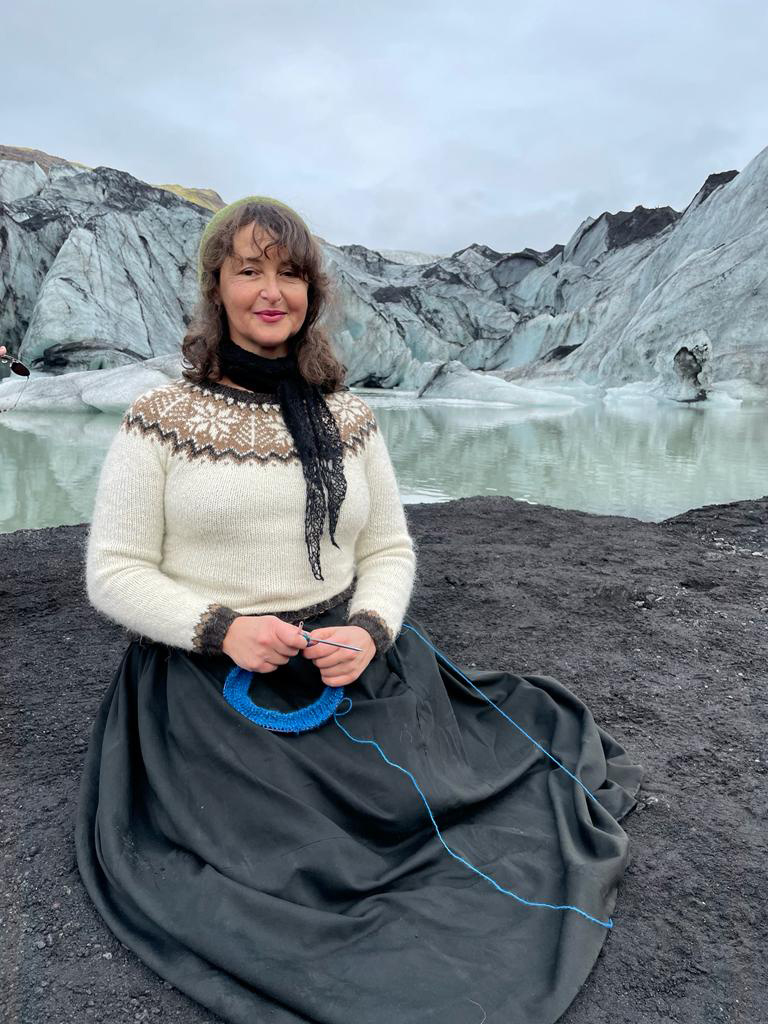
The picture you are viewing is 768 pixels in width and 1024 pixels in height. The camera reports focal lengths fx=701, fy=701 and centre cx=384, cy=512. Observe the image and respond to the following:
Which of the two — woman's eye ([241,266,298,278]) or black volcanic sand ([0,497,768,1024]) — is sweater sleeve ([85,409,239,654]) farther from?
black volcanic sand ([0,497,768,1024])

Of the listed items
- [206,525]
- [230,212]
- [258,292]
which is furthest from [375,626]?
[230,212]

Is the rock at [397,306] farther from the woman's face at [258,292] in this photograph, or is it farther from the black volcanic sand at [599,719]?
the woman's face at [258,292]

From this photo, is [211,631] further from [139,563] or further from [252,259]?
[252,259]

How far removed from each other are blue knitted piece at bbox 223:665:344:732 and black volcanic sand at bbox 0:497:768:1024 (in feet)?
1.31

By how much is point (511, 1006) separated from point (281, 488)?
0.86m

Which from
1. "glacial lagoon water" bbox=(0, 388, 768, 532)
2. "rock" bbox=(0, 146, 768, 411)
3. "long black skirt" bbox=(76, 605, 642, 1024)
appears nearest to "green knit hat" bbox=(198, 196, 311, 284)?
"long black skirt" bbox=(76, 605, 642, 1024)

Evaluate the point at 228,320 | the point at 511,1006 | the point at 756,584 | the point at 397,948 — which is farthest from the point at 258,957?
the point at 756,584

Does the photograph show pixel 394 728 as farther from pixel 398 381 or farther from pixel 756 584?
pixel 398 381

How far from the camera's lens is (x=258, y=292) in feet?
4.19

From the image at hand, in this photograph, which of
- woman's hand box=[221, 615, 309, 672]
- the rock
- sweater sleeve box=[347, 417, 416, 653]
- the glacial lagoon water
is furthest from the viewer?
the rock

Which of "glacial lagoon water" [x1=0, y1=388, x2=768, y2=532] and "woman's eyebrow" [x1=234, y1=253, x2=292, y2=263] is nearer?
"woman's eyebrow" [x1=234, y1=253, x2=292, y2=263]

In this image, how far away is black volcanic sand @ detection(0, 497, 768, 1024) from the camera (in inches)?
Answer: 41.9

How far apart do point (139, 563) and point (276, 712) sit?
1.15 ft

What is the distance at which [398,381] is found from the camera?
22109mm
